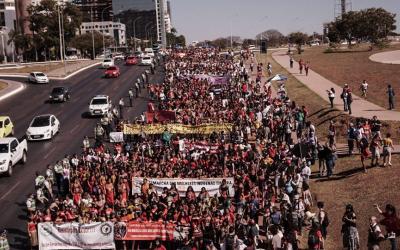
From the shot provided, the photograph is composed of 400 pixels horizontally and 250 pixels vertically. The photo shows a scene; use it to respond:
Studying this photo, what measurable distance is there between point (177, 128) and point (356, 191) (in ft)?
38.6

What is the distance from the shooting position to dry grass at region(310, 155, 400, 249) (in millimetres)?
18891

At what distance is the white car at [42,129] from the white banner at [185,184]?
1435 cm

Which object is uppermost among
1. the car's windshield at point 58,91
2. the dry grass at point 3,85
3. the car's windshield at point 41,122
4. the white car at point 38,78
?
the white car at point 38,78

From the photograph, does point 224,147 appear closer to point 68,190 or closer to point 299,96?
point 68,190

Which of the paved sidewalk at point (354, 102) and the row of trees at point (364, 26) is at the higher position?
the row of trees at point (364, 26)

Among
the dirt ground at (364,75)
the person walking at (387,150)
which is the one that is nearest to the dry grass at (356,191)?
the person walking at (387,150)

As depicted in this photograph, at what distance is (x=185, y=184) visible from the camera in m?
21.4

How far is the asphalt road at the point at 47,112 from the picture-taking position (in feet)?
72.5

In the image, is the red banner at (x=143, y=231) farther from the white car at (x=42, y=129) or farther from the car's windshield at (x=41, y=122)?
the car's windshield at (x=41, y=122)

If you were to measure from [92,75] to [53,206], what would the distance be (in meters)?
51.3

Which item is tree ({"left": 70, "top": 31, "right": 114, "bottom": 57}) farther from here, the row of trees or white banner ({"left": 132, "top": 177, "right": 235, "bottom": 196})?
white banner ({"left": 132, "top": 177, "right": 235, "bottom": 196})

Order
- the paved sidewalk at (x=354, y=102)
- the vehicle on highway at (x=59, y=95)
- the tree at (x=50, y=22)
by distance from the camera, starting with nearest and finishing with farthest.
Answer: the paved sidewalk at (x=354, y=102), the vehicle on highway at (x=59, y=95), the tree at (x=50, y=22)

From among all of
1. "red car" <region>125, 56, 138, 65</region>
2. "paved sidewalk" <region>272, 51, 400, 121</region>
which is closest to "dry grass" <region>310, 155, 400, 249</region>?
"paved sidewalk" <region>272, 51, 400, 121</region>

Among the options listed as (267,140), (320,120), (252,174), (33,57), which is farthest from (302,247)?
(33,57)
